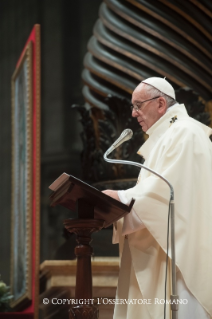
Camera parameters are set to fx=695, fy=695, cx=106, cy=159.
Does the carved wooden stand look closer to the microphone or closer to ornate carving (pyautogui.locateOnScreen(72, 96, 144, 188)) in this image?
the microphone

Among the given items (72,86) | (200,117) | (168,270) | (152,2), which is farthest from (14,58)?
(168,270)

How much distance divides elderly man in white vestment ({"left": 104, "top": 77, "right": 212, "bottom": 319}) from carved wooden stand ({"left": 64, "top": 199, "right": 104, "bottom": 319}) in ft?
0.87

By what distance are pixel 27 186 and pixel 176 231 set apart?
3100 mm

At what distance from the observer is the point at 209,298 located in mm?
3459

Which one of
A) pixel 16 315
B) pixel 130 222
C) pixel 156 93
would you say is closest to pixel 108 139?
pixel 16 315

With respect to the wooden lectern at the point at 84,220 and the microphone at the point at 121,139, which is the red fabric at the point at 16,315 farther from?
the microphone at the point at 121,139

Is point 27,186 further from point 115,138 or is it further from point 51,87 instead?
point 51,87

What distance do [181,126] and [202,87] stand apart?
2.65 meters

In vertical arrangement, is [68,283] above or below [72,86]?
below

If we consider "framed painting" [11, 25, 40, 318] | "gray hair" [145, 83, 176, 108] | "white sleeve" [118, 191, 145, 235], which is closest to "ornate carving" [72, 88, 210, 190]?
"framed painting" [11, 25, 40, 318]

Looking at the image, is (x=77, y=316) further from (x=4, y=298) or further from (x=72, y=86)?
(x=72, y=86)

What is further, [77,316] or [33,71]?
[33,71]

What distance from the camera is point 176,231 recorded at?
352 centimetres

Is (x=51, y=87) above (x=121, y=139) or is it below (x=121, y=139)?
above
